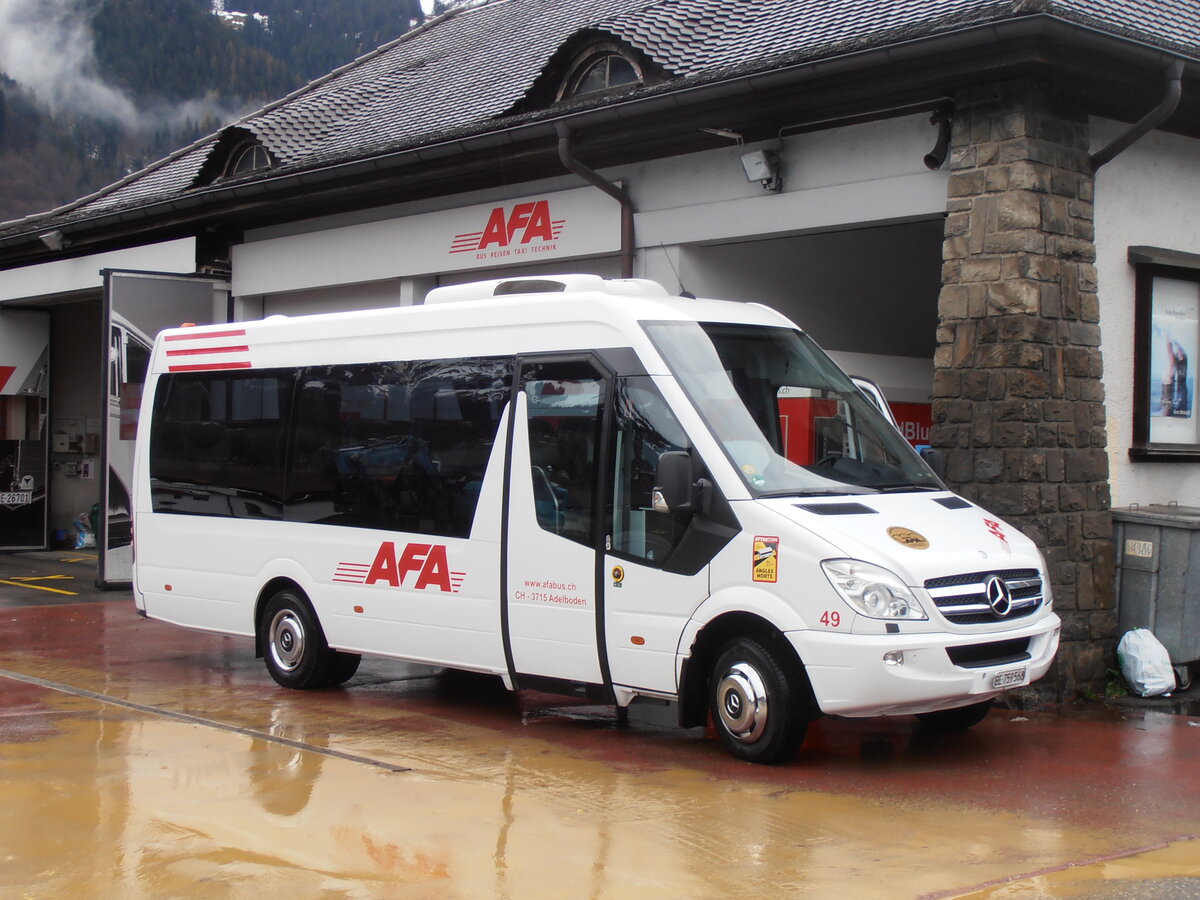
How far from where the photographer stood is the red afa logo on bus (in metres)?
9.07

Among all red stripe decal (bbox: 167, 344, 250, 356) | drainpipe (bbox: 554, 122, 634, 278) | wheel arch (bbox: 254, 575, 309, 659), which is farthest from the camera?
drainpipe (bbox: 554, 122, 634, 278)

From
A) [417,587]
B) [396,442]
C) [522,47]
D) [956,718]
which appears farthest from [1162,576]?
[522,47]

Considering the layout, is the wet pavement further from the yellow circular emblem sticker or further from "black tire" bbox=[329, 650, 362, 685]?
the yellow circular emblem sticker

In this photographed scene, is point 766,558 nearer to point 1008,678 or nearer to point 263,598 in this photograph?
point 1008,678

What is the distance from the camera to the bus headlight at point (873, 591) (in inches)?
282

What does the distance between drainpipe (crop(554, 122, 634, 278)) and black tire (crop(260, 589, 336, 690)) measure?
4.39m

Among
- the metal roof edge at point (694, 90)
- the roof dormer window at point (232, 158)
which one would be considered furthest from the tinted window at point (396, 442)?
the roof dormer window at point (232, 158)

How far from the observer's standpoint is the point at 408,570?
9.31 m

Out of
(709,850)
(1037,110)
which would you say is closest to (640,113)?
(1037,110)

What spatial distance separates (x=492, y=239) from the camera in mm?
14195

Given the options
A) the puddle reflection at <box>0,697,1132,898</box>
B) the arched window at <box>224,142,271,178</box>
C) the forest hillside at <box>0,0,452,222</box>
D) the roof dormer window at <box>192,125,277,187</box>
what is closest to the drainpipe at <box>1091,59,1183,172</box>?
the puddle reflection at <box>0,697,1132,898</box>

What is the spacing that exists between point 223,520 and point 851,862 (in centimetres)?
615

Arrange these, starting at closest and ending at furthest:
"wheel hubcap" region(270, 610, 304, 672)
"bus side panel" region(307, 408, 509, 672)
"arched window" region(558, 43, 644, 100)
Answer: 1. "bus side panel" region(307, 408, 509, 672)
2. "wheel hubcap" region(270, 610, 304, 672)
3. "arched window" region(558, 43, 644, 100)

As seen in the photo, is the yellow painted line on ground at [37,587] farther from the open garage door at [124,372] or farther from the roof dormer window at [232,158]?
the roof dormer window at [232,158]
